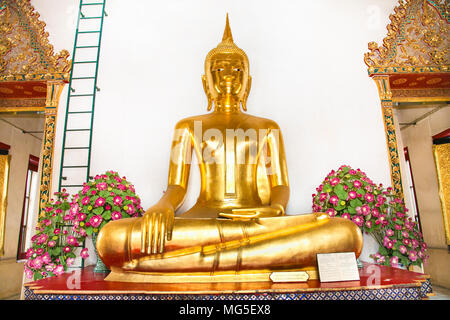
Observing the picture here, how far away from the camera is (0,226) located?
14.4 ft

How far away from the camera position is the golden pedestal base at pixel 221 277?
6.04 feet

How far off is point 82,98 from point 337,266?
9.26ft

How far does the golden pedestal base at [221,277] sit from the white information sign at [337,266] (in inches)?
4.2

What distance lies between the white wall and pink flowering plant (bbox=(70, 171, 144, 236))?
1.99 feet

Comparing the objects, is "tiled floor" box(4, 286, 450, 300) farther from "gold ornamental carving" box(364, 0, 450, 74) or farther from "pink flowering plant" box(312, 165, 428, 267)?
"gold ornamental carving" box(364, 0, 450, 74)

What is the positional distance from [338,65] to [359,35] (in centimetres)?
41

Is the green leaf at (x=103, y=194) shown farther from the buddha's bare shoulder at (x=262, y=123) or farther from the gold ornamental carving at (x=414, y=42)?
the gold ornamental carving at (x=414, y=42)

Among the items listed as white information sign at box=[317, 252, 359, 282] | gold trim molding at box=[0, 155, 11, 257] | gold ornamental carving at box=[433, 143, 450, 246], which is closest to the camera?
white information sign at box=[317, 252, 359, 282]

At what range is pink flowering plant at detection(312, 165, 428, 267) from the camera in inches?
101

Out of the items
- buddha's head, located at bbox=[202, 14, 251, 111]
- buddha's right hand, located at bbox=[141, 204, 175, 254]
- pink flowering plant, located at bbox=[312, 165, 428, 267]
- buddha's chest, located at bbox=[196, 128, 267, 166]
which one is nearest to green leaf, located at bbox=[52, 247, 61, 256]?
buddha's right hand, located at bbox=[141, 204, 175, 254]

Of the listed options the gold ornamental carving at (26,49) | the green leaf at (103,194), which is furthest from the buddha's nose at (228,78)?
the gold ornamental carving at (26,49)

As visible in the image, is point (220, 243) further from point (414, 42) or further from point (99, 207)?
point (414, 42)

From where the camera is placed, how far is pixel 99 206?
248 cm
